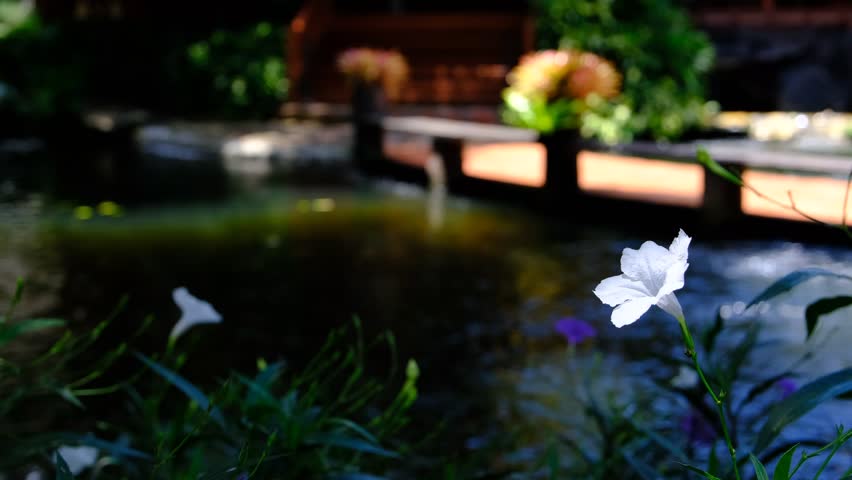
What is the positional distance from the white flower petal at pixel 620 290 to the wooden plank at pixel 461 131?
897 cm

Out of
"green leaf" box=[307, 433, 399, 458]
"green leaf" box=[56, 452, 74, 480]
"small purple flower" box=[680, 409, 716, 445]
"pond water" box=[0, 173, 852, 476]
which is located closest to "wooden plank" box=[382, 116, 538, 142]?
"pond water" box=[0, 173, 852, 476]

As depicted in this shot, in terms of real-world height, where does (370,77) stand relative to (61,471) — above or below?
below

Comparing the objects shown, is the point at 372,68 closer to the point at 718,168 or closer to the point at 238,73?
the point at 238,73

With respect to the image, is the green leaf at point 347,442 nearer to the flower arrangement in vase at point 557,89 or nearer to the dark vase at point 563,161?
the dark vase at point 563,161

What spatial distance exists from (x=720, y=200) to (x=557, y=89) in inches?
106

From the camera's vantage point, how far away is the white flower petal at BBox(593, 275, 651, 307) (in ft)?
4.51

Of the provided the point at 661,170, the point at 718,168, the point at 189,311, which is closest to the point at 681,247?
the point at 718,168

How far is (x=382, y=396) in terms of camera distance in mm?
4688

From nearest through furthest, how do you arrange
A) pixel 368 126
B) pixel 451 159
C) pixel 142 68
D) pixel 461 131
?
pixel 461 131, pixel 451 159, pixel 368 126, pixel 142 68

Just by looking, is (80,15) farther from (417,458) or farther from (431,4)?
(417,458)

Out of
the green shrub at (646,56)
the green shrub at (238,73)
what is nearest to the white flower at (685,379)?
the green shrub at (646,56)

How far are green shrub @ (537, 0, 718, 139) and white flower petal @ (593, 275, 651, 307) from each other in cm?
1377

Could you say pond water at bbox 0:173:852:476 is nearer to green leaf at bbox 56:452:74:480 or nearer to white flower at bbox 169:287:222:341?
white flower at bbox 169:287:222:341

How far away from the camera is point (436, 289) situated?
23.0 ft
